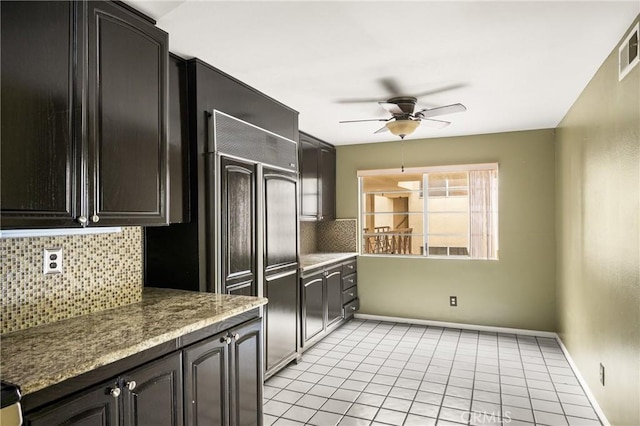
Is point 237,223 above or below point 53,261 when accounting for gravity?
above

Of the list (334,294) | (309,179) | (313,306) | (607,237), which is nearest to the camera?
(607,237)

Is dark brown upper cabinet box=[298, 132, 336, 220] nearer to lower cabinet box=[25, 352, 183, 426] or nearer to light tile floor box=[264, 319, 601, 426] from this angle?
light tile floor box=[264, 319, 601, 426]

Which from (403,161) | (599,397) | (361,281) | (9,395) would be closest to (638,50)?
(599,397)

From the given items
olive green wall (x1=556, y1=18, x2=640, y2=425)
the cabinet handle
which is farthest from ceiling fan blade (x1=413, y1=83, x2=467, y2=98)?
the cabinet handle

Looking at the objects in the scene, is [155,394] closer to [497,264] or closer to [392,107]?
[392,107]

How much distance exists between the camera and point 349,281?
16.6ft

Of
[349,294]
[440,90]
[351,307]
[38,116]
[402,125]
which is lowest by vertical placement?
[351,307]

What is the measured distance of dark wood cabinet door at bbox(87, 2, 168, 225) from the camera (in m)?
1.67

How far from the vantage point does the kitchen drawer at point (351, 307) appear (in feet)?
16.1

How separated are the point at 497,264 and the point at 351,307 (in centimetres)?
186

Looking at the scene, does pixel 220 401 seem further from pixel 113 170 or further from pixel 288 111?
pixel 288 111

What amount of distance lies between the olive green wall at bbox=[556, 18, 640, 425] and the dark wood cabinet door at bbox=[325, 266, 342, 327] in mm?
2343

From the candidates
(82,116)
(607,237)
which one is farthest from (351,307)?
(82,116)

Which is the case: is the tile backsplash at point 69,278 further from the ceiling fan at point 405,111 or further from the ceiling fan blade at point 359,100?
the ceiling fan at point 405,111
